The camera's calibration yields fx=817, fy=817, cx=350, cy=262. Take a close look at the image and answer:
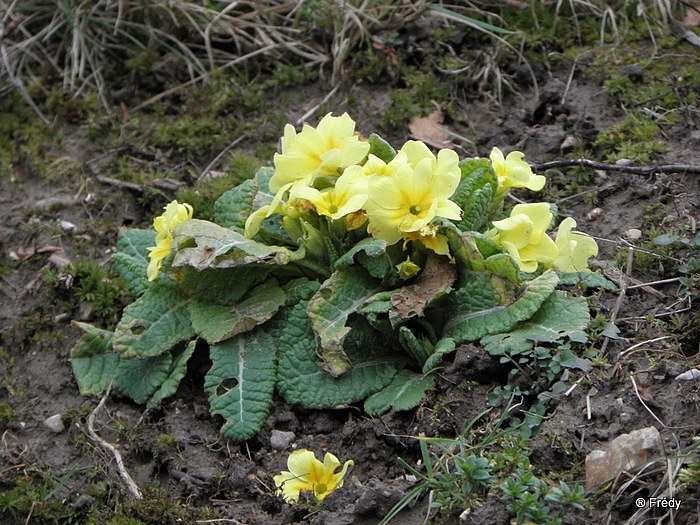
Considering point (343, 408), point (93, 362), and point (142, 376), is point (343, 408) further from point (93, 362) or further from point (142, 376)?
point (93, 362)

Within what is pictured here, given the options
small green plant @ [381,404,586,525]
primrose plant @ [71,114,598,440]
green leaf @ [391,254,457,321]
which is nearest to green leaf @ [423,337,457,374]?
primrose plant @ [71,114,598,440]

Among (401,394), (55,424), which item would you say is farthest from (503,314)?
(55,424)

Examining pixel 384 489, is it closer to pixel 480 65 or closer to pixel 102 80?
pixel 480 65

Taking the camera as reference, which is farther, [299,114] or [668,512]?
[299,114]

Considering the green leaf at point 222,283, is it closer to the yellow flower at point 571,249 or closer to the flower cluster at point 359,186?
the flower cluster at point 359,186

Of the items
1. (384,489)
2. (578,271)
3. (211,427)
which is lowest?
(211,427)

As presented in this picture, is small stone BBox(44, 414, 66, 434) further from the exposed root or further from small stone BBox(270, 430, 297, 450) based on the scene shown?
small stone BBox(270, 430, 297, 450)

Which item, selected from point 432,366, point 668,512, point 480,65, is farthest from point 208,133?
point 668,512
